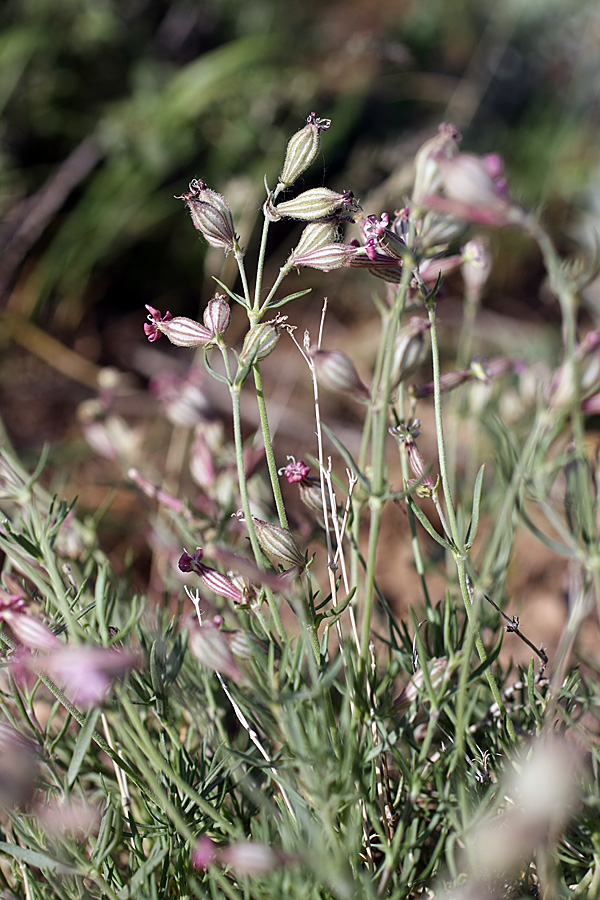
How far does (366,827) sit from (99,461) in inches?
57.7

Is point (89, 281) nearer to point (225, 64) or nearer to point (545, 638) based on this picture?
point (225, 64)

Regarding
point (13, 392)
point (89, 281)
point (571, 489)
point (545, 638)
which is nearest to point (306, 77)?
point (89, 281)

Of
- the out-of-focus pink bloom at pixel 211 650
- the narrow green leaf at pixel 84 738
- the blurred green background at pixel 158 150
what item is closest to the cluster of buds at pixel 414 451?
the out-of-focus pink bloom at pixel 211 650

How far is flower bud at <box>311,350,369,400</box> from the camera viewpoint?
67cm

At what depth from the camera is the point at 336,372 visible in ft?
2.23

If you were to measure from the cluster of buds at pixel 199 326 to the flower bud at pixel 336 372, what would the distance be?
87 millimetres

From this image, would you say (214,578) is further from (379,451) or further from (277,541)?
(379,451)

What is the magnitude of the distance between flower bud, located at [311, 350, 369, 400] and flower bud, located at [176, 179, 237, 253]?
133 mm

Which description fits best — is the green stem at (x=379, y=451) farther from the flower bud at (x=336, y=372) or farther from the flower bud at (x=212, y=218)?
the flower bud at (x=212, y=218)

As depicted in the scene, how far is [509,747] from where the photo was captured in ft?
2.52

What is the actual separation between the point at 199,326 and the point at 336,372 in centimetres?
13

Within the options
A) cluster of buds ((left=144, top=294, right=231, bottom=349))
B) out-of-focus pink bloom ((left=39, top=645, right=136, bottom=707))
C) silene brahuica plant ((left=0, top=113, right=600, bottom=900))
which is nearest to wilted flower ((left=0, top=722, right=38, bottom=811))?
silene brahuica plant ((left=0, top=113, right=600, bottom=900))

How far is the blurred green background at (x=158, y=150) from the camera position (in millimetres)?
2270

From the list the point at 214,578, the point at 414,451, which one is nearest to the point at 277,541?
the point at 214,578
